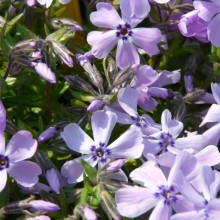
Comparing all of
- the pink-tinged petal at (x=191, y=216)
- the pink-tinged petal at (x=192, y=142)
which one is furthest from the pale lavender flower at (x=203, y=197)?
the pink-tinged petal at (x=192, y=142)

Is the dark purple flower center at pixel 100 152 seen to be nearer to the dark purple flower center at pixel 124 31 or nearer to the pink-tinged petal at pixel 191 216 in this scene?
the pink-tinged petal at pixel 191 216

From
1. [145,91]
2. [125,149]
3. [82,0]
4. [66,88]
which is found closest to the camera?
[125,149]

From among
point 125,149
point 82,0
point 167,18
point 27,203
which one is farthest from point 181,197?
point 82,0

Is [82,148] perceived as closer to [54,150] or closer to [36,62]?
[54,150]

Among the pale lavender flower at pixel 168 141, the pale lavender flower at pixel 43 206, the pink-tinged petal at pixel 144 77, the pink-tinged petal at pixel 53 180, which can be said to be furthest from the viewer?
the pink-tinged petal at pixel 144 77

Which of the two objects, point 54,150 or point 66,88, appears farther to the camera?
point 66,88

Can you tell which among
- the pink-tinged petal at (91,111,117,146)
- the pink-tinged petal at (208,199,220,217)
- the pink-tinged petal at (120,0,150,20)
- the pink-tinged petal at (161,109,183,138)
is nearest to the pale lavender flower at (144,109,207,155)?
the pink-tinged petal at (161,109,183,138)

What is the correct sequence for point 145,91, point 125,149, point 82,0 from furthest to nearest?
point 82,0 < point 145,91 < point 125,149
